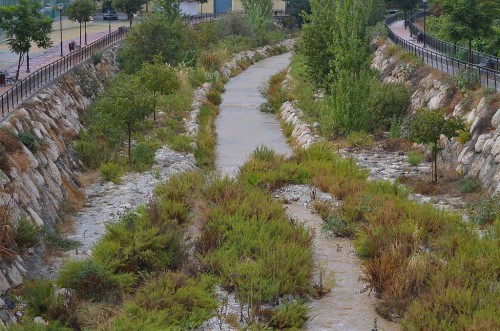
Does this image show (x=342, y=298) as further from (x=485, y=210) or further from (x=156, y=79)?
(x=156, y=79)

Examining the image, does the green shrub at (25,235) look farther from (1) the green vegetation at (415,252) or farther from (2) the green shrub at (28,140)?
(1) the green vegetation at (415,252)

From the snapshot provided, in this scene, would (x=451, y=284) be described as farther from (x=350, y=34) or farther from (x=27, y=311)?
(x=350, y=34)

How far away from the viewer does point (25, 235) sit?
59.5 feet

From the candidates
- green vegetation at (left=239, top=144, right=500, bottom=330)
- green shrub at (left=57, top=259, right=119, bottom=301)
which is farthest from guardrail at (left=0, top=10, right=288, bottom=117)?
green shrub at (left=57, top=259, right=119, bottom=301)

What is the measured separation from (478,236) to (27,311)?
10.3m

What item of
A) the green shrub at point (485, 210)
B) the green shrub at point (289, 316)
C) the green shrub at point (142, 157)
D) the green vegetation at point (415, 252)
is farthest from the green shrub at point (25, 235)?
the green shrub at point (485, 210)

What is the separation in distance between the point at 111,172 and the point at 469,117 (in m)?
12.0

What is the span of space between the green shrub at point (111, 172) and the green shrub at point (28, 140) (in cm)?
303

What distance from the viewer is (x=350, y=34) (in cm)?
3416

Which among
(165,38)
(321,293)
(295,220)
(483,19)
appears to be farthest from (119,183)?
(165,38)

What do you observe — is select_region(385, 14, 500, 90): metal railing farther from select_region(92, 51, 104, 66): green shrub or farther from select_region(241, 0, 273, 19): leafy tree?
select_region(241, 0, 273, 19): leafy tree

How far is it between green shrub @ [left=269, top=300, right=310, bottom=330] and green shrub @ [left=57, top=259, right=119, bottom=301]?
129 inches

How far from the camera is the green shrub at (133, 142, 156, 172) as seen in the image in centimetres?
2786

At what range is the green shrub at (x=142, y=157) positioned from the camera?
1097 inches
